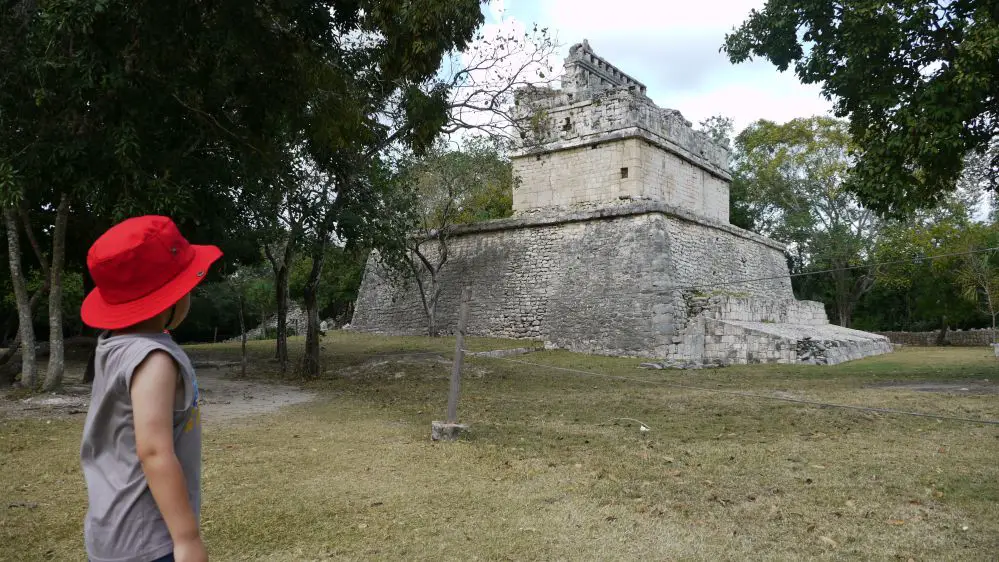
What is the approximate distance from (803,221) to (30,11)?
29165mm

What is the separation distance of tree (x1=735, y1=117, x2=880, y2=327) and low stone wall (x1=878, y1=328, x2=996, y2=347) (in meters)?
2.43

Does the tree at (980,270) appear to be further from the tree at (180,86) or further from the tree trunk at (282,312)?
the tree at (180,86)

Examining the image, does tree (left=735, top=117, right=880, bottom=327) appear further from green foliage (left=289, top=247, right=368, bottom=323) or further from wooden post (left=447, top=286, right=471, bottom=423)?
wooden post (left=447, top=286, right=471, bottom=423)

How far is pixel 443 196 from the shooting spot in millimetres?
21578

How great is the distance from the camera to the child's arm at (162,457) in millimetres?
1626

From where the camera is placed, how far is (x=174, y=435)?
1764 millimetres

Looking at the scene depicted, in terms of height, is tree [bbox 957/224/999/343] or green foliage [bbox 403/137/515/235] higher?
green foliage [bbox 403/137/515/235]

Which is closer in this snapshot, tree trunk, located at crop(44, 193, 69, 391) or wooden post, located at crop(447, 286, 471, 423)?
wooden post, located at crop(447, 286, 471, 423)

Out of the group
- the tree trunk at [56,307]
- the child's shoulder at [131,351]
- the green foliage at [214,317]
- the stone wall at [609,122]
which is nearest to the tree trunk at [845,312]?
the stone wall at [609,122]

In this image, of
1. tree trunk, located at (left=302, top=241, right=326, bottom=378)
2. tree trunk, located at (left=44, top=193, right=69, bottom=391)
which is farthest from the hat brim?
tree trunk, located at (left=302, top=241, right=326, bottom=378)

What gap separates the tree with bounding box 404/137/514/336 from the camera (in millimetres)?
20641

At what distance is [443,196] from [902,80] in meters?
13.8

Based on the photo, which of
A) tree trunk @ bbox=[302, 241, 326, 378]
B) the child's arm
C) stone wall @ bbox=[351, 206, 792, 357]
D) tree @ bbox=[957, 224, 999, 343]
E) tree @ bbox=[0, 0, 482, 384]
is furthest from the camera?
tree @ bbox=[957, 224, 999, 343]

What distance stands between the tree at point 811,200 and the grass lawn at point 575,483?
23.7 meters
